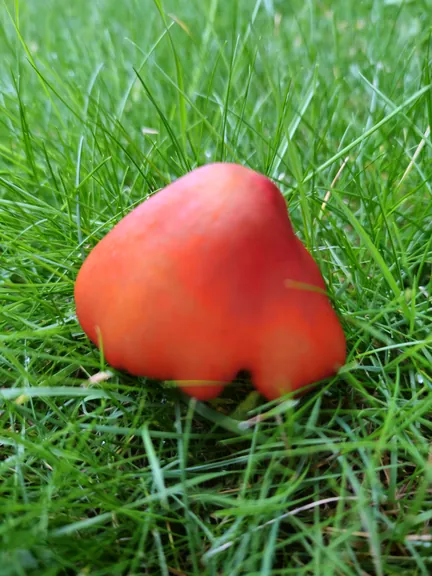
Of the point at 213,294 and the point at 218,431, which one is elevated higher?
the point at 213,294

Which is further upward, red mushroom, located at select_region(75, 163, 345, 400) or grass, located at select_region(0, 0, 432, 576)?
red mushroom, located at select_region(75, 163, 345, 400)

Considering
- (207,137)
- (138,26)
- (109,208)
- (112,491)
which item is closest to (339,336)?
(112,491)

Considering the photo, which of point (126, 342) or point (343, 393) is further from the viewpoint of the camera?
point (343, 393)

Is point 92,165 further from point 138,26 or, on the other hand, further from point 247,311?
point 138,26

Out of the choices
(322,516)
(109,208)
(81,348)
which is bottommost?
(322,516)

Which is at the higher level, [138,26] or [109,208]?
[138,26]

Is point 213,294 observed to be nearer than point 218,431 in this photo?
Yes

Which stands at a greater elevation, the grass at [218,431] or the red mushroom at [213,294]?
the red mushroom at [213,294]

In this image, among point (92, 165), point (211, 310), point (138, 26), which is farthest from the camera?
point (138, 26)
